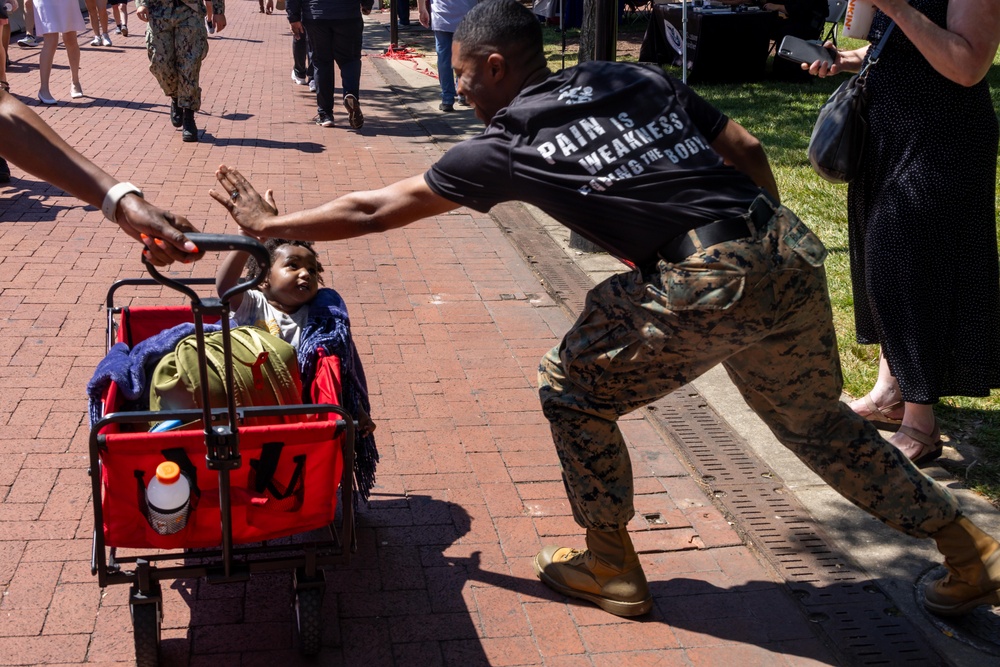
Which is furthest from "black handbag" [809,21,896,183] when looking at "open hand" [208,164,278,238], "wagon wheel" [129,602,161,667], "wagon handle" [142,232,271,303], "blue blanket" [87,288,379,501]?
"wagon wheel" [129,602,161,667]

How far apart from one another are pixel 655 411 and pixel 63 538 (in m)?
2.62

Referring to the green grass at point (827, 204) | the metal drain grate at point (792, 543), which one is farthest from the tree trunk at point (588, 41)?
the metal drain grate at point (792, 543)

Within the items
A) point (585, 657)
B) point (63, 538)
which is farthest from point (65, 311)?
point (585, 657)

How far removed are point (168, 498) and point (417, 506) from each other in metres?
1.36

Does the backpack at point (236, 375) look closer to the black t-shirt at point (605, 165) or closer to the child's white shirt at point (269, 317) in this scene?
the child's white shirt at point (269, 317)

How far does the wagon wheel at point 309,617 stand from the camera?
9.93 ft

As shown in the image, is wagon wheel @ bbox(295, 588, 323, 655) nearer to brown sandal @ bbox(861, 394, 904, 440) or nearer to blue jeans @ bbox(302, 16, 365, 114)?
brown sandal @ bbox(861, 394, 904, 440)

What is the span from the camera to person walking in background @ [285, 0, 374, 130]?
10906mm

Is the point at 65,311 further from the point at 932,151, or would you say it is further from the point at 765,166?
the point at 932,151

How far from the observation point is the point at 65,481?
4070 mm

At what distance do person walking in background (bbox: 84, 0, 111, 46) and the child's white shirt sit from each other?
16274 millimetres

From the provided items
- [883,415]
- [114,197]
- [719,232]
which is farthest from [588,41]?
[114,197]

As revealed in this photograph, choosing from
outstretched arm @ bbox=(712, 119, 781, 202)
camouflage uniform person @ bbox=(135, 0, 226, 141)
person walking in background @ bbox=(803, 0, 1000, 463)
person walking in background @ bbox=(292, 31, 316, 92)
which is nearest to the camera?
outstretched arm @ bbox=(712, 119, 781, 202)

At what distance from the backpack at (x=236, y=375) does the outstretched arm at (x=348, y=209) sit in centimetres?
37
